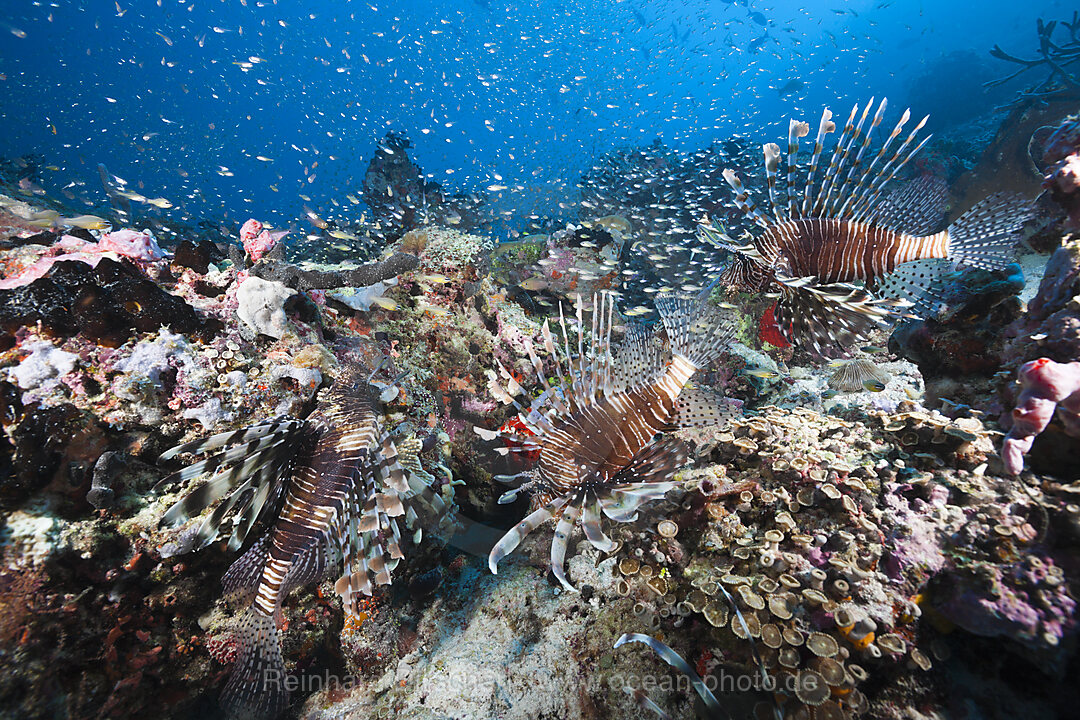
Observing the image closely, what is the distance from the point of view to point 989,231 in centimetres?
262

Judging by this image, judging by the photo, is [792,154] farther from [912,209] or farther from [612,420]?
[612,420]

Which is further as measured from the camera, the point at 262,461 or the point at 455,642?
the point at 455,642

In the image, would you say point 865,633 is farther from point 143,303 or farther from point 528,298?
point 528,298

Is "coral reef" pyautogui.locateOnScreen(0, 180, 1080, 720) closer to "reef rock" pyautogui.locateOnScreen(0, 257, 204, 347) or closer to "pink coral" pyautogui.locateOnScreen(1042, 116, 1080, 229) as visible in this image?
"reef rock" pyautogui.locateOnScreen(0, 257, 204, 347)

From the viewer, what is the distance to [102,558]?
2.12 meters

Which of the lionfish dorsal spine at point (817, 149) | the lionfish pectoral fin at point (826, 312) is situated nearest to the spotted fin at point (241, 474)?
the lionfish pectoral fin at point (826, 312)

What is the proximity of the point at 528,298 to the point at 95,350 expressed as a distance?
4676mm

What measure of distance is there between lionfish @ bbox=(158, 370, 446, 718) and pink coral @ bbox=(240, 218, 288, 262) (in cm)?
227

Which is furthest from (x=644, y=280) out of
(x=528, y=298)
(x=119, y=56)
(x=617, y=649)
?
(x=119, y=56)

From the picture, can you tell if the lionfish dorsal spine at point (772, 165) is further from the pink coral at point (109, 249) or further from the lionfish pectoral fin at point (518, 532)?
the pink coral at point (109, 249)

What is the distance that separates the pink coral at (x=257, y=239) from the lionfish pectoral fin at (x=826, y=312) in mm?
4349

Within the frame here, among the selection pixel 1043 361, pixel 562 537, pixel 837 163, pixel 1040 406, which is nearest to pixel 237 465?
pixel 562 537

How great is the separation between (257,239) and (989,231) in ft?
18.9

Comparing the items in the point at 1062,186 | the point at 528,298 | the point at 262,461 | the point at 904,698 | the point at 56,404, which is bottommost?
the point at 904,698
